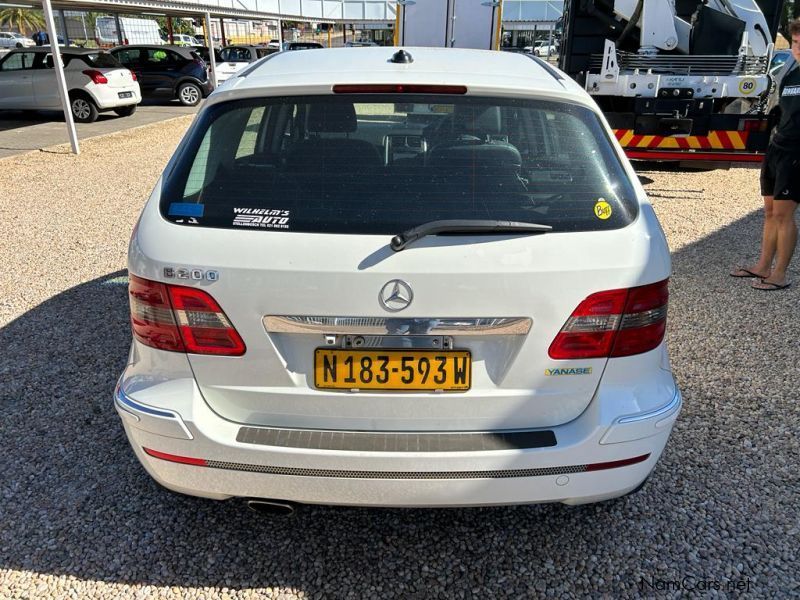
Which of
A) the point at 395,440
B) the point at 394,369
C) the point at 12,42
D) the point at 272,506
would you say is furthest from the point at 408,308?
the point at 12,42

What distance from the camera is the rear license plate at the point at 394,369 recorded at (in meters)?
2.02

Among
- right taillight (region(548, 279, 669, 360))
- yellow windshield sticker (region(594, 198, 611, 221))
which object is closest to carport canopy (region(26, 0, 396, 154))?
yellow windshield sticker (region(594, 198, 611, 221))

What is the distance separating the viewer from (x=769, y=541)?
8.36 ft

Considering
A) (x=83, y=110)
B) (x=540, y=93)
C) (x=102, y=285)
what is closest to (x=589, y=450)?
(x=540, y=93)

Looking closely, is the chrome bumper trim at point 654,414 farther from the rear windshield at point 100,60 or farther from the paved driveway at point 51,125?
the rear windshield at point 100,60

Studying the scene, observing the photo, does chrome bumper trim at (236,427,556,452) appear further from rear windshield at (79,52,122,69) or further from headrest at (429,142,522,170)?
rear windshield at (79,52,122,69)

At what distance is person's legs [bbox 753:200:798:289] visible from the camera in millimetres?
4984

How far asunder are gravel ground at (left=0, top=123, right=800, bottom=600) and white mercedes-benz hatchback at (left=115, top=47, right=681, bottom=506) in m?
0.45

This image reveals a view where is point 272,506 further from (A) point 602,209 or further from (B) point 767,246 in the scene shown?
(B) point 767,246

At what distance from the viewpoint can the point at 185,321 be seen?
2.03 m

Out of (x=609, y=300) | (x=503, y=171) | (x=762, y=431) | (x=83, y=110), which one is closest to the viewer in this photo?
(x=609, y=300)

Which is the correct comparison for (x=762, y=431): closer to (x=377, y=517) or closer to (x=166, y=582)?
(x=377, y=517)

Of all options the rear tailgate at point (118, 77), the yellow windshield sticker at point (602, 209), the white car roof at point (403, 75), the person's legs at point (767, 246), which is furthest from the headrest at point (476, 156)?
the rear tailgate at point (118, 77)

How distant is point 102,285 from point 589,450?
438cm
